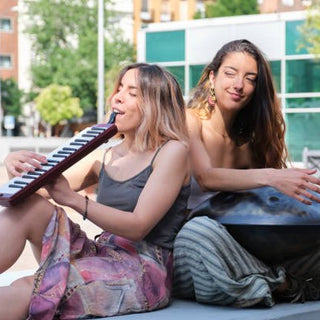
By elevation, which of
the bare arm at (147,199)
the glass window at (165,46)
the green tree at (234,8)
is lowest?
the bare arm at (147,199)

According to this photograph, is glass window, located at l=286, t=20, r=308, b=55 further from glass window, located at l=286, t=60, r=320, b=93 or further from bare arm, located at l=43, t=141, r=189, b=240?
bare arm, located at l=43, t=141, r=189, b=240

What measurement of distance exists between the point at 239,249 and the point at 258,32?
24.0m

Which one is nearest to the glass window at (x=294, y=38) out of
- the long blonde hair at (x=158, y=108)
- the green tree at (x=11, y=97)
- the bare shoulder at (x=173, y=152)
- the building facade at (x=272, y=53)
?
the building facade at (x=272, y=53)

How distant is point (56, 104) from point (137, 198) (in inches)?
2425

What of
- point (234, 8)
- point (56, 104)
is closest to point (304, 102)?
point (56, 104)

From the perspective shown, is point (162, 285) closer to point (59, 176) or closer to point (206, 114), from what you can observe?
point (59, 176)

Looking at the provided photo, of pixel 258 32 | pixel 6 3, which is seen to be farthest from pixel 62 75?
pixel 258 32

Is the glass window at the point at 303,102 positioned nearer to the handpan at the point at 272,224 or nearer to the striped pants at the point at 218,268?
the handpan at the point at 272,224

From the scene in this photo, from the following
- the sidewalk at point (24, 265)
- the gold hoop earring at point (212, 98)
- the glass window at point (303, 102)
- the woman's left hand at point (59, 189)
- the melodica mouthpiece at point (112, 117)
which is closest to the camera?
the woman's left hand at point (59, 189)

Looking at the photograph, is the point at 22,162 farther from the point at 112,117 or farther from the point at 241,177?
the point at 241,177

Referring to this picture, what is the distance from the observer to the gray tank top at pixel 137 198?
3.88 metres

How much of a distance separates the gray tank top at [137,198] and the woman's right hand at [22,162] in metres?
0.40

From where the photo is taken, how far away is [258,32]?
2756 cm

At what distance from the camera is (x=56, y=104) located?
213 feet
